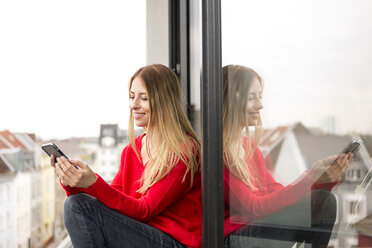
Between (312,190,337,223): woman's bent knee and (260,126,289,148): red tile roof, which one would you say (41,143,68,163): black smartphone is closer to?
(260,126,289,148): red tile roof

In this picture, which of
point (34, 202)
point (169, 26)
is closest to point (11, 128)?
point (34, 202)

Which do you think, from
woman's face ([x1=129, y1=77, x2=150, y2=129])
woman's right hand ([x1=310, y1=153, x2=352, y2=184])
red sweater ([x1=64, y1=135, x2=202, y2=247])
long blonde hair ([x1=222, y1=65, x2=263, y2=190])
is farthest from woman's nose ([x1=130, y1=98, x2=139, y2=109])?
woman's right hand ([x1=310, y1=153, x2=352, y2=184])

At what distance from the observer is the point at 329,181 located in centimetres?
94

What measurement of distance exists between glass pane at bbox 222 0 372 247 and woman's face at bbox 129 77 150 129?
0.42m

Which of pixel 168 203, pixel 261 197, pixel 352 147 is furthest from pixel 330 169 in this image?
pixel 168 203

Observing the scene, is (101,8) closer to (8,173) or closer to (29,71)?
(29,71)

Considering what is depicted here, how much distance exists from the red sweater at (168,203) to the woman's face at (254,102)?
0.30 m

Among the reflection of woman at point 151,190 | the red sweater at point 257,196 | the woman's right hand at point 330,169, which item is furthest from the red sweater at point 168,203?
the woman's right hand at point 330,169

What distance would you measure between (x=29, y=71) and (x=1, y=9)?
9.9 inches

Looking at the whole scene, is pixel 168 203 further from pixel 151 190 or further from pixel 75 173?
pixel 75 173

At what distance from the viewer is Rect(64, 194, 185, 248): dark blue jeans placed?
118 cm

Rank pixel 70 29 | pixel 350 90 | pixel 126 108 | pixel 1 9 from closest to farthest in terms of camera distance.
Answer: pixel 350 90 < pixel 1 9 < pixel 70 29 < pixel 126 108

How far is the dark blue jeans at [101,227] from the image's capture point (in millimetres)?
1183

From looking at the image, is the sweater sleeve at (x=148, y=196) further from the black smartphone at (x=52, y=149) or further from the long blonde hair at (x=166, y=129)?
the black smartphone at (x=52, y=149)
